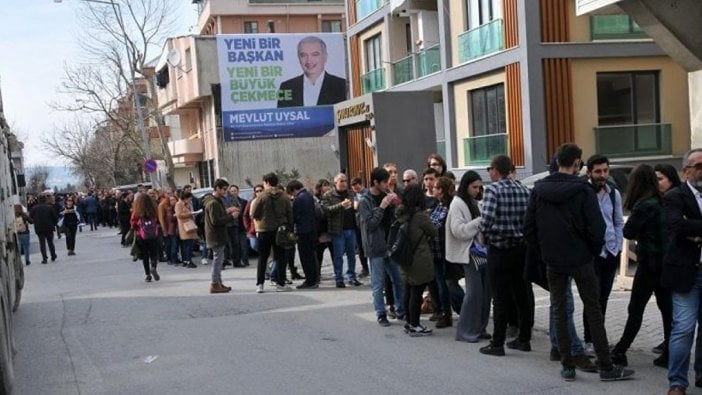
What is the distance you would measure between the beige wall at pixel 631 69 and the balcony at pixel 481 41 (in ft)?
7.61

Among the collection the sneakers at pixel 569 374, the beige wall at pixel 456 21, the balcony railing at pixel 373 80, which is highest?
the beige wall at pixel 456 21

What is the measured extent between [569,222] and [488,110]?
17816mm

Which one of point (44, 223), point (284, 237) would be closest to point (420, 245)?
point (284, 237)

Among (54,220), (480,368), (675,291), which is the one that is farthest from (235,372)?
(54,220)

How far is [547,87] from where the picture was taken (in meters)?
21.0

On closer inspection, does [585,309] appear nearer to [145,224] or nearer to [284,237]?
[284,237]

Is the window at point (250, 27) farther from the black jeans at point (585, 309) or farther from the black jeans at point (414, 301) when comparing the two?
the black jeans at point (585, 309)

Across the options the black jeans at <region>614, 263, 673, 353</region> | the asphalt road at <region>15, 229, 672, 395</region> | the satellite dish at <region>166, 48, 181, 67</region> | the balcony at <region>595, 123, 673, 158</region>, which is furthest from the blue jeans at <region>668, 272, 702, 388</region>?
the satellite dish at <region>166, 48, 181, 67</region>

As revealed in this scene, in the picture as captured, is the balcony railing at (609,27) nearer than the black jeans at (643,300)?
No

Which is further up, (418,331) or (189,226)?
(189,226)

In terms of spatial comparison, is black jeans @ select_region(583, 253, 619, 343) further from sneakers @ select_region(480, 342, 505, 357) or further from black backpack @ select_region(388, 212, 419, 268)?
black backpack @ select_region(388, 212, 419, 268)

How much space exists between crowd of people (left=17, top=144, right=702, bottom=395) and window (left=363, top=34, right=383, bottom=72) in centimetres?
1950

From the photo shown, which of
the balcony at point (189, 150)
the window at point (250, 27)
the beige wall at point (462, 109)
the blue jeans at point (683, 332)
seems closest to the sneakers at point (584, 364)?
the blue jeans at point (683, 332)

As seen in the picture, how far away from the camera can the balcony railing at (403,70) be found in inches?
1116
